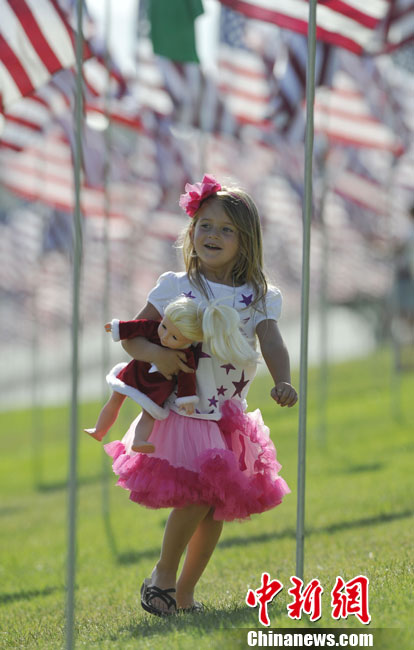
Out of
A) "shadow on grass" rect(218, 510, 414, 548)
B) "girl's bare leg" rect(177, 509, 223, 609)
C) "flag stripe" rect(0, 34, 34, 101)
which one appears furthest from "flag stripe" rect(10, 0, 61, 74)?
"girl's bare leg" rect(177, 509, 223, 609)

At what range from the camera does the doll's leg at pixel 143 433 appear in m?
5.12

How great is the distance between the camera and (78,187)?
5160mm

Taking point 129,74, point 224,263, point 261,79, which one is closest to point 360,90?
point 261,79

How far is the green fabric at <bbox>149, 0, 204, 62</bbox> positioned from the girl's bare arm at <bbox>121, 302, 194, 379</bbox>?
4851 mm

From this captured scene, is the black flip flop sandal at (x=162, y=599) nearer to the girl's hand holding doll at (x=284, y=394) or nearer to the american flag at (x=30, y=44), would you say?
the girl's hand holding doll at (x=284, y=394)

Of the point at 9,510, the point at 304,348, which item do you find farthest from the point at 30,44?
the point at 9,510

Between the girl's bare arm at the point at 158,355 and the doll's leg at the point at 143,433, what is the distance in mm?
211

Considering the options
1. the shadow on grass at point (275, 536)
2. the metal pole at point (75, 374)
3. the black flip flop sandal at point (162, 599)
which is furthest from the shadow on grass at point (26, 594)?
the metal pole at point (75, 374)

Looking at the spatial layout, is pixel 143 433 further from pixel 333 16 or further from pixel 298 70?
pixel 298 70

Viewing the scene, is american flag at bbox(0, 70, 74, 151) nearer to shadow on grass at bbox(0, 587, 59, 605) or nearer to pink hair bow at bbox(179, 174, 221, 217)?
shadow on grass at bbox(0, 587, 59, 605)

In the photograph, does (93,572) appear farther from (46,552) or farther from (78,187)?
(78,187)

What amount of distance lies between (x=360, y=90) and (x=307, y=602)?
1406 cm

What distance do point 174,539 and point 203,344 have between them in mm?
911

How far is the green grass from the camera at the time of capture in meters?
5.09
